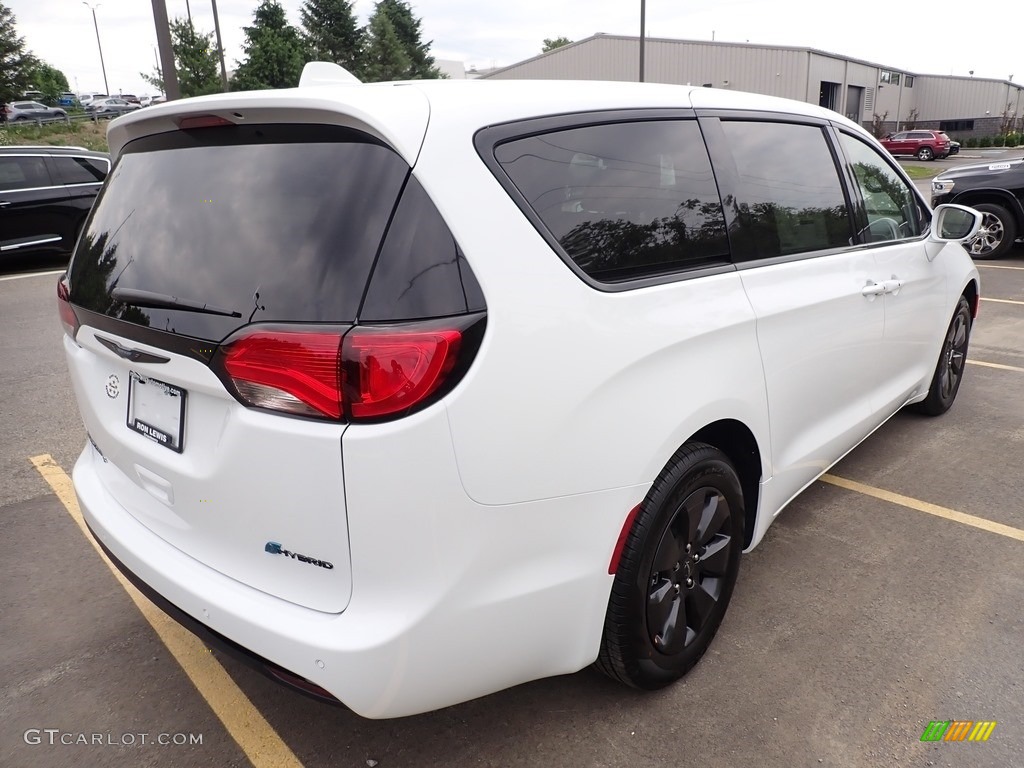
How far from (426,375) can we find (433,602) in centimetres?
50

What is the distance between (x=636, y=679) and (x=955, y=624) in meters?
1.28

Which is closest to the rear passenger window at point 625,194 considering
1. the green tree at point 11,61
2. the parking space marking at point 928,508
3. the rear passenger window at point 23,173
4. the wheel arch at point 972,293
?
Result: the parking space marking at point 928,508

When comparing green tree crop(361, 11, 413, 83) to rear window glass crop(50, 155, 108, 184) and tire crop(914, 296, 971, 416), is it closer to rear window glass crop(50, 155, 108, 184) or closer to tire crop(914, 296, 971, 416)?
rear window glass crop(50, 155, 108, 184)

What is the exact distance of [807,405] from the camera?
2832 millimetres

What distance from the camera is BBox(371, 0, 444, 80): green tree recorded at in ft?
167

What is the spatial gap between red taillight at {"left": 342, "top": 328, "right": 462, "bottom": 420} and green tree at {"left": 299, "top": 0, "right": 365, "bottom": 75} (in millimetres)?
50164

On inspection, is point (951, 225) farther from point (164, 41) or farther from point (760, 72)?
point (760, 72)

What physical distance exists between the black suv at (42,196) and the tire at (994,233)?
1267cm

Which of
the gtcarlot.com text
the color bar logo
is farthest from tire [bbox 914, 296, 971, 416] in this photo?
the gtcarlot.com text

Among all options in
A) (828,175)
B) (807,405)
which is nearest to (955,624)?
(807,405)

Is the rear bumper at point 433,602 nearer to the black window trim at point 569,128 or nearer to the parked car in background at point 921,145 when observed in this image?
the black window trim at point 569,128

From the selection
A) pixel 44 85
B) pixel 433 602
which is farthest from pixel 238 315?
pixel 44 85

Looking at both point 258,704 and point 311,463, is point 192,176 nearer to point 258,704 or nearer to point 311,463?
point 311,463

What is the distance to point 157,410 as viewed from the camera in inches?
76.9
